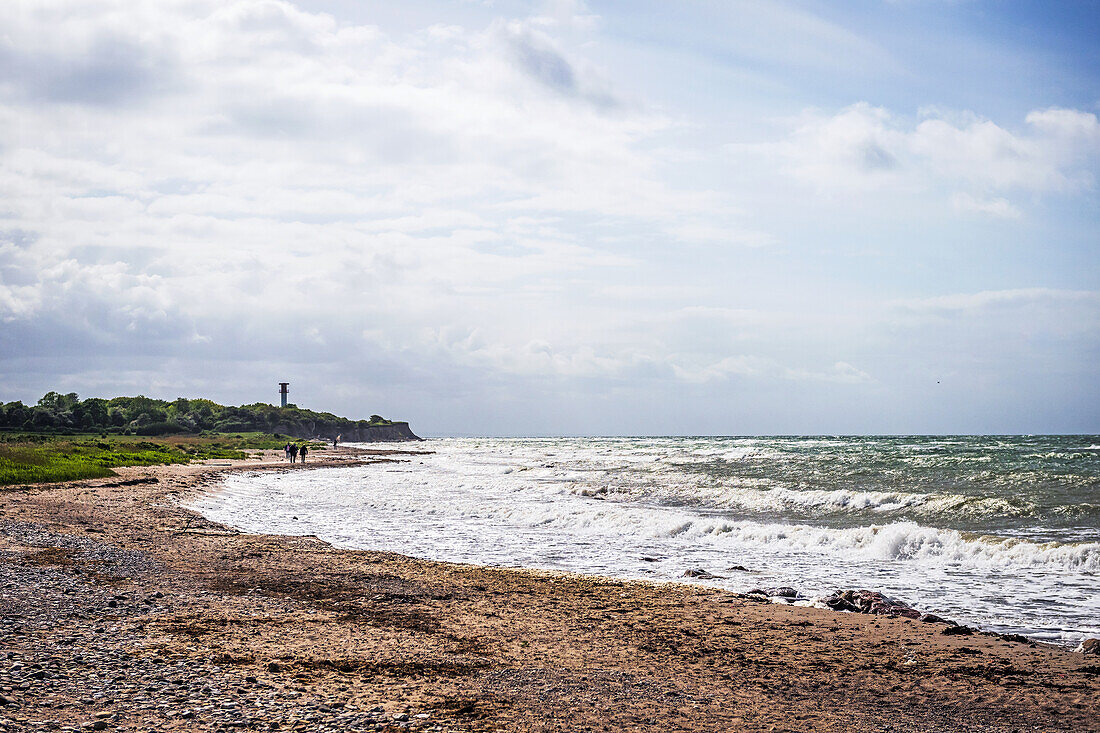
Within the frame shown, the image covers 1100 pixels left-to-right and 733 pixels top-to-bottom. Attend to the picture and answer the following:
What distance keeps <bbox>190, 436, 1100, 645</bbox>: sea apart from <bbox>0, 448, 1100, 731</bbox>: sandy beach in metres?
2.03

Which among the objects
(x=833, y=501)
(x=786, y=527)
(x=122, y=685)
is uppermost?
(x=122, y=685)

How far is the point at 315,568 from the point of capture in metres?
12.9

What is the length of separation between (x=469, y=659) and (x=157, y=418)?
12071 cm

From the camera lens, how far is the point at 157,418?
114 metres

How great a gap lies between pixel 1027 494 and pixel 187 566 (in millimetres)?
24507

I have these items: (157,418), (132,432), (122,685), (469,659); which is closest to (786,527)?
(469,659)

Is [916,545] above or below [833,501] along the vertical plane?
above

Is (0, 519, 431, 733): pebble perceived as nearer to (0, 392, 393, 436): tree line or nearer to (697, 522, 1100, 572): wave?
(697, 522, 1100, 572): wave

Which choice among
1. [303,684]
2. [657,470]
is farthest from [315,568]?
[657,470]

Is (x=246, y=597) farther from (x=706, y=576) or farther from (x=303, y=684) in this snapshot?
(x=706, y=576)

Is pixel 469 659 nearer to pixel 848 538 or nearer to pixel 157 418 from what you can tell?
pixel 848 538

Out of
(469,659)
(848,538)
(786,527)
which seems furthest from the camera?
(786,527)

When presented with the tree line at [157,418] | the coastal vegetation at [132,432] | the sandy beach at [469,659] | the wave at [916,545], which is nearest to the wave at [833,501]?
the wave at [916,545]

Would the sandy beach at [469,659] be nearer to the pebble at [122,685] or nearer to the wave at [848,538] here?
the pebble at [122,685]
